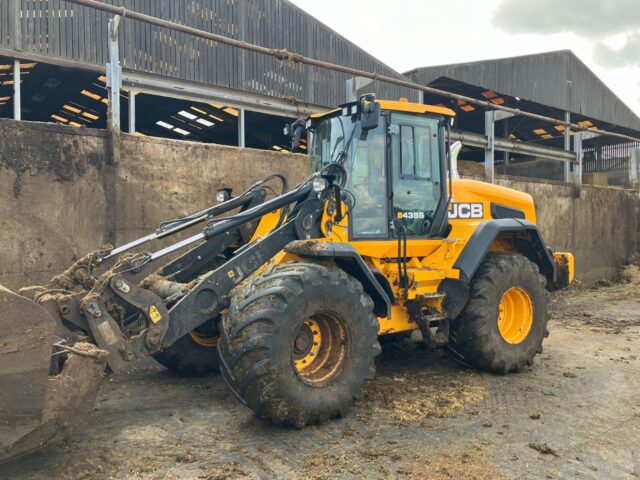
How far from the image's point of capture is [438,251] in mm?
5527

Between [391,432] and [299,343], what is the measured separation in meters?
0.91

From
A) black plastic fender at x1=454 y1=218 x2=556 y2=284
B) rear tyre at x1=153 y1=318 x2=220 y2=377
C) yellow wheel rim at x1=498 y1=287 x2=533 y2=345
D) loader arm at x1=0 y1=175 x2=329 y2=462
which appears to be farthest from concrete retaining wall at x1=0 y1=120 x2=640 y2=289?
yellow wheel rim at x1=498 y1=287 x2=533 y2=345

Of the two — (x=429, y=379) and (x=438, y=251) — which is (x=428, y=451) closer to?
(x=429, y=379)

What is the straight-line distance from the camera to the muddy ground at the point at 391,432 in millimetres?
3336

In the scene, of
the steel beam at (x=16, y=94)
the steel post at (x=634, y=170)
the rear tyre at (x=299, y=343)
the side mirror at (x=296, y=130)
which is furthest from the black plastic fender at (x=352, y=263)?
the steel post at (x=634, y=170)

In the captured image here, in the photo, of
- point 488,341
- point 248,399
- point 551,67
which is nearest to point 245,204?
point 248,399

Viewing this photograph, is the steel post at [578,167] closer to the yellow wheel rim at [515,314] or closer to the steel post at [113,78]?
the yellow wheel rim at [515,314]

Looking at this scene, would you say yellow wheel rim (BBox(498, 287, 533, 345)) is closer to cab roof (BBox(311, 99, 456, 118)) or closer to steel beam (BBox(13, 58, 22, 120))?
cab roof (BBox(311, 99, 456, 118))

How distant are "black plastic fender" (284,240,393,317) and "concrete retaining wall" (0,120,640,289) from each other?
2.64 m

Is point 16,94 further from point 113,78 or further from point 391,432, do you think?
point 391,432

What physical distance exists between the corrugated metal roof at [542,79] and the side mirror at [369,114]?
12.9 metres

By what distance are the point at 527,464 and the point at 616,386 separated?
7.35ft


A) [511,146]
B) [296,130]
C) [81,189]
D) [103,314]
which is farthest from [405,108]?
[511,146]

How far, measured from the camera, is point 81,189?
228 inches
